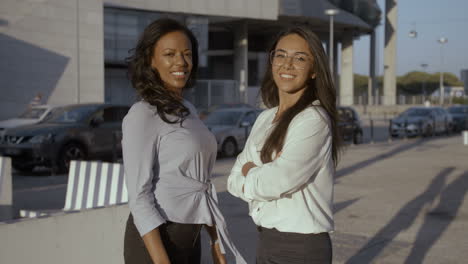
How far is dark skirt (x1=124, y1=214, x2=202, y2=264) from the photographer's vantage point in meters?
2.31

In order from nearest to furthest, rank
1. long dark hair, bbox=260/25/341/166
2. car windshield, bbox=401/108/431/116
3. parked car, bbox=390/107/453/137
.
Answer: long dark hair, bbox=260/25/341/166
parked car, bbox=390/107/453/137
car windshield, bbox=401/108/431/116

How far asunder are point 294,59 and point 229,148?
12.9 metres

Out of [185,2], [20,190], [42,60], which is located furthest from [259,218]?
[185,2]

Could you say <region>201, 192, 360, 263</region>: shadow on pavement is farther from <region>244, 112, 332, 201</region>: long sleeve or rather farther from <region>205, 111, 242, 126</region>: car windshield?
<region>205, 111, 242, 126</region>: car windshield

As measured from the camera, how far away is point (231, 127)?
15.5 m

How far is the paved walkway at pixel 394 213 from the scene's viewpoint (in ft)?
18.0

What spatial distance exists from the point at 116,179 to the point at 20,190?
5.33 meters

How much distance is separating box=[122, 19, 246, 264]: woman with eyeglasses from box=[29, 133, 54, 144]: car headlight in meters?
10.1

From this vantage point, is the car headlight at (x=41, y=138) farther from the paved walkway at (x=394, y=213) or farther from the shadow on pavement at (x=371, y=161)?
the shadow on pavement at (x=371, y=161)

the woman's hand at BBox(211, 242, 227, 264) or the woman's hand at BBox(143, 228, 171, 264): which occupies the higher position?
the woman's hand at BBox(143, 228, 171, 264)

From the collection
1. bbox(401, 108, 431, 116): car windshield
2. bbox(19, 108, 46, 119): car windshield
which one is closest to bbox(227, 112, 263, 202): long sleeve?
bbox(19, 108, 46, 119): car windshield

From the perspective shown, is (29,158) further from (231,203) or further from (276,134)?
(276,134)

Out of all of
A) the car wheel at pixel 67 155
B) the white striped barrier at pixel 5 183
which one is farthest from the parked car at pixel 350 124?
the white striped barrier at pixel 5 183

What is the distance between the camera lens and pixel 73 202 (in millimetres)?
5527
